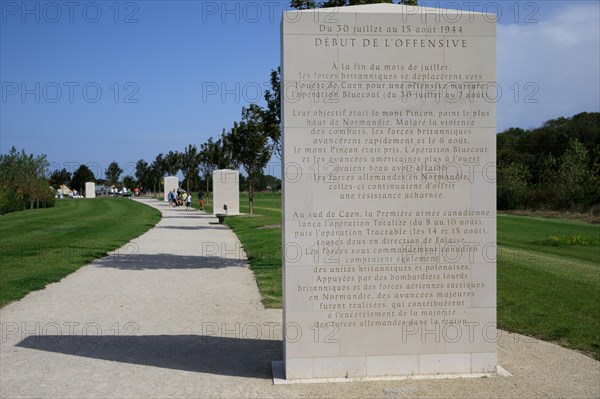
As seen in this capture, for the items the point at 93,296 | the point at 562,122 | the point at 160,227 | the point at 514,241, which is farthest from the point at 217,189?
the point at 562,122

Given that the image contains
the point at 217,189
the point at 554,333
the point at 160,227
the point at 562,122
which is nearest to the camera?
the point at 554,333

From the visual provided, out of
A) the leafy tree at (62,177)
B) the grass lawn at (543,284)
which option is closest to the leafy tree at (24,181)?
the grass lawn at (543,284)

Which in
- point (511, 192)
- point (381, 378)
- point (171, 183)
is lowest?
point (381, 378)

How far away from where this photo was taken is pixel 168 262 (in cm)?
1570

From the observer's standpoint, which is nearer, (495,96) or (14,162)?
(495,96)

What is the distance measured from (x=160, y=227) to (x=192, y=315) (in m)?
20.0

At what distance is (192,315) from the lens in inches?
375

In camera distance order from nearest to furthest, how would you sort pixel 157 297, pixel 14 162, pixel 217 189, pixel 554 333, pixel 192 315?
pixel 554 333, pixel 192 315, pixel 157 297, pixel 217 189, pixel 14 162

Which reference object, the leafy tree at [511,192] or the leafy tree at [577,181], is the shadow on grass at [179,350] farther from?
the leafy tree at [511,192]

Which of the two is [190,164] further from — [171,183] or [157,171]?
[157,171]

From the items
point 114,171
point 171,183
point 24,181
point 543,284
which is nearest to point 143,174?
point 114,171

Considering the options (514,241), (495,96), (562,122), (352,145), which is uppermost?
(562,122)

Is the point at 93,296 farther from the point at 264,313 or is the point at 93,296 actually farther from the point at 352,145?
the point at 352,145

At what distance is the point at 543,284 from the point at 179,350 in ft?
24.5
